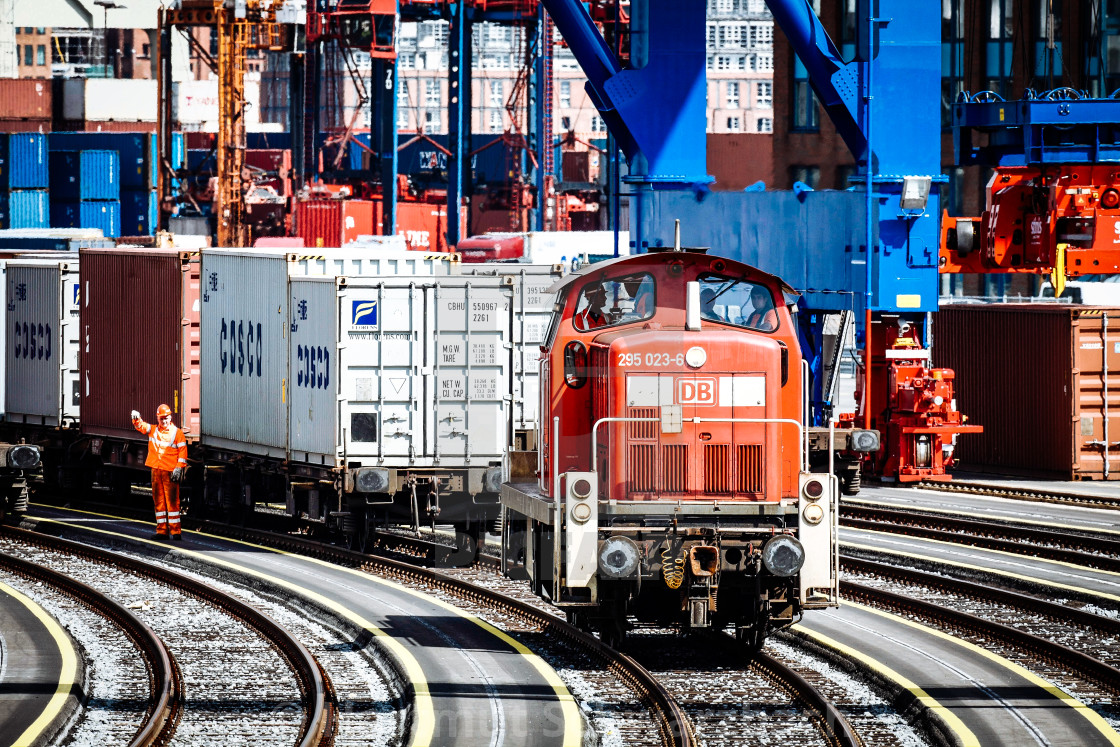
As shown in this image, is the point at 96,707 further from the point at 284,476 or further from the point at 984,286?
the point at 984,286

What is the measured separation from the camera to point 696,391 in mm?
11398

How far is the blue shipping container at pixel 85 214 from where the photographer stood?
71812 mm

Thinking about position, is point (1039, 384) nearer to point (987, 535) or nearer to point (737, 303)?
point (987, 535)

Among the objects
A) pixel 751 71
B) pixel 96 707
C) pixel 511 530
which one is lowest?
pixel 96 707

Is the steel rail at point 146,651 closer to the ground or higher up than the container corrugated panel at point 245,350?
closer to the ground

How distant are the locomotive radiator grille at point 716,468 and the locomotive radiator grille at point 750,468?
0.09 m

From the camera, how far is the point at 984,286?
53938 mm

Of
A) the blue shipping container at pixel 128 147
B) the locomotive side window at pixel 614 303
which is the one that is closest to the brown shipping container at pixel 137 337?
the locomotive side window at pixel 614 303

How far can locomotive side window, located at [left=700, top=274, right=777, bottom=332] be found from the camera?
37.7ft

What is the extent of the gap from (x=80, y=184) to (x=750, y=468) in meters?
64.7

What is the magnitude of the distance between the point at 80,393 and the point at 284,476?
5.28m

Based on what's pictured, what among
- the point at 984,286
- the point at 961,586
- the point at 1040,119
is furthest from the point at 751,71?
the point at 961,586

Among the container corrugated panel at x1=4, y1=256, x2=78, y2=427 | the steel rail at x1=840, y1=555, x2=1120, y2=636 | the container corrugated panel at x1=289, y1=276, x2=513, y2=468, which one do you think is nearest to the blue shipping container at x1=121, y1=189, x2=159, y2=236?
the container corrugated panel at x1=4, y1=256, x2=78, y2=427

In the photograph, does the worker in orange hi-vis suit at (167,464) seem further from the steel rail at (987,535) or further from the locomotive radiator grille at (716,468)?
the locomotive radiator grille at (716,468)
